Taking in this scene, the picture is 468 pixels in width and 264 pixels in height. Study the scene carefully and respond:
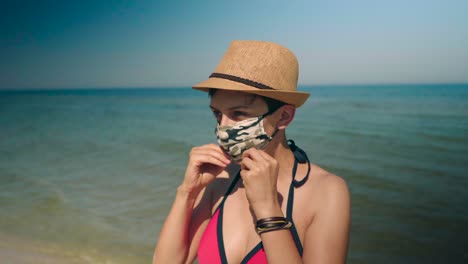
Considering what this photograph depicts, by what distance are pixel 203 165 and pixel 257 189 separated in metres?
0.66

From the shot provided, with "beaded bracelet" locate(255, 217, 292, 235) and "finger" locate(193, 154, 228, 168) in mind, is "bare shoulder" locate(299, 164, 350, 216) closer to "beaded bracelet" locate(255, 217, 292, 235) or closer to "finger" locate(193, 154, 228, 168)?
"beaded bracelet" locate(255, 217, 292, 235)

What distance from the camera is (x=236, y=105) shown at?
239 cm

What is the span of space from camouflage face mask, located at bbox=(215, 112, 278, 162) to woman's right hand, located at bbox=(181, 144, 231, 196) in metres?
0.08

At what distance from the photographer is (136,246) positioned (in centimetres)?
579

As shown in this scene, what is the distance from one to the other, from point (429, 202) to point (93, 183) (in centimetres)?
759

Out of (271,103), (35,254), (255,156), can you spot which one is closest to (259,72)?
(271,103)

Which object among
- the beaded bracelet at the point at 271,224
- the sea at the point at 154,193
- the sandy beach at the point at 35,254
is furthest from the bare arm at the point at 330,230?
the sandy beach at the point at 35,254

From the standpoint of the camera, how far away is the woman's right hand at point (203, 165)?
2469 millimetres

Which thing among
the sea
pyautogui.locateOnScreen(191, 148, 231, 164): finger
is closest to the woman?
pyautogui.locateOnScreen(191, 148, 231, 164): finger

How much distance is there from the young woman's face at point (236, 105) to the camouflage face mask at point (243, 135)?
34mm

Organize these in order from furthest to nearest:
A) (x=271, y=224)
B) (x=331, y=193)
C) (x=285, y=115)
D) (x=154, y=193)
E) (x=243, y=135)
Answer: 1. (x=154, y=193)
2. (x=285, y=115)
3. (x=243, y=135)
4. (x=331, y=193)
5. (x=271, y=224)

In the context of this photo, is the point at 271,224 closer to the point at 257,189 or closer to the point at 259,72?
the point at 257,189

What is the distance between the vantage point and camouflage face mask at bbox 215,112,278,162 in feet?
7.93

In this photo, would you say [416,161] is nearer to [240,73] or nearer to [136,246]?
[136,246]
